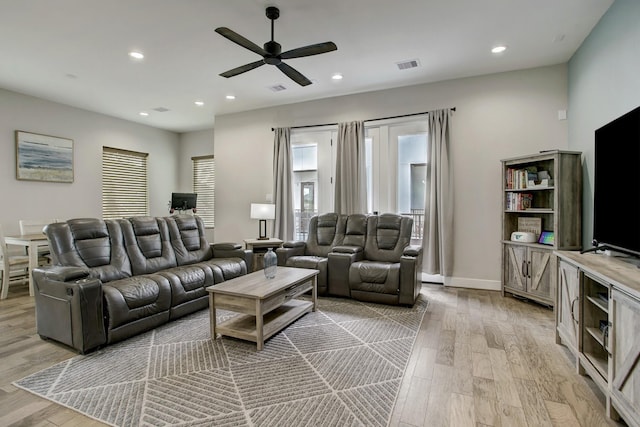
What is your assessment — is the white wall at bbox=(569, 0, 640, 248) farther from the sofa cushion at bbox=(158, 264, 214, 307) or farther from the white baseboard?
the sofa cushion at bbox=(158, 264, 214, 307)

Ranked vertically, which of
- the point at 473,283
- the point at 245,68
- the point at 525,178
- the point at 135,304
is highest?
the point at 245,68

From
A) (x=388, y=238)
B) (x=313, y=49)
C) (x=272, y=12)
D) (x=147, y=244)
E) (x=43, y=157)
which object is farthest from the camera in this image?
(x=43, y=157)

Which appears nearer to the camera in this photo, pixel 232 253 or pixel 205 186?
pixel 232 253

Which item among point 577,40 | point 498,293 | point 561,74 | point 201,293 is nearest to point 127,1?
point 201,293

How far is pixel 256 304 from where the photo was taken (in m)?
2.64

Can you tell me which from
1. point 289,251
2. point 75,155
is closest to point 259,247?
point 289,251

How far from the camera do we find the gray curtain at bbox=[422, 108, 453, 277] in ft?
15.2

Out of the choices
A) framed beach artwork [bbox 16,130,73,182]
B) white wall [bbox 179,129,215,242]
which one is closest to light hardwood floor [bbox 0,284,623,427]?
framed beach artwork [bbox 16,130,73,182]

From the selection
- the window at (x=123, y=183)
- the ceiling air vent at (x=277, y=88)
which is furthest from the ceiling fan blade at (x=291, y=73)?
the window at (x=123, y=183)

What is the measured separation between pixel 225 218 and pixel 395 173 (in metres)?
3.53

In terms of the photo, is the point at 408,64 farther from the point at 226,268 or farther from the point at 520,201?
the point at 226,268

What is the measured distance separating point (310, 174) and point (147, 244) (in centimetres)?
291

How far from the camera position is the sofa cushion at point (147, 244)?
359cm

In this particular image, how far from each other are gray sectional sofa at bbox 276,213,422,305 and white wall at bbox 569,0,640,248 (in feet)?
6.56
